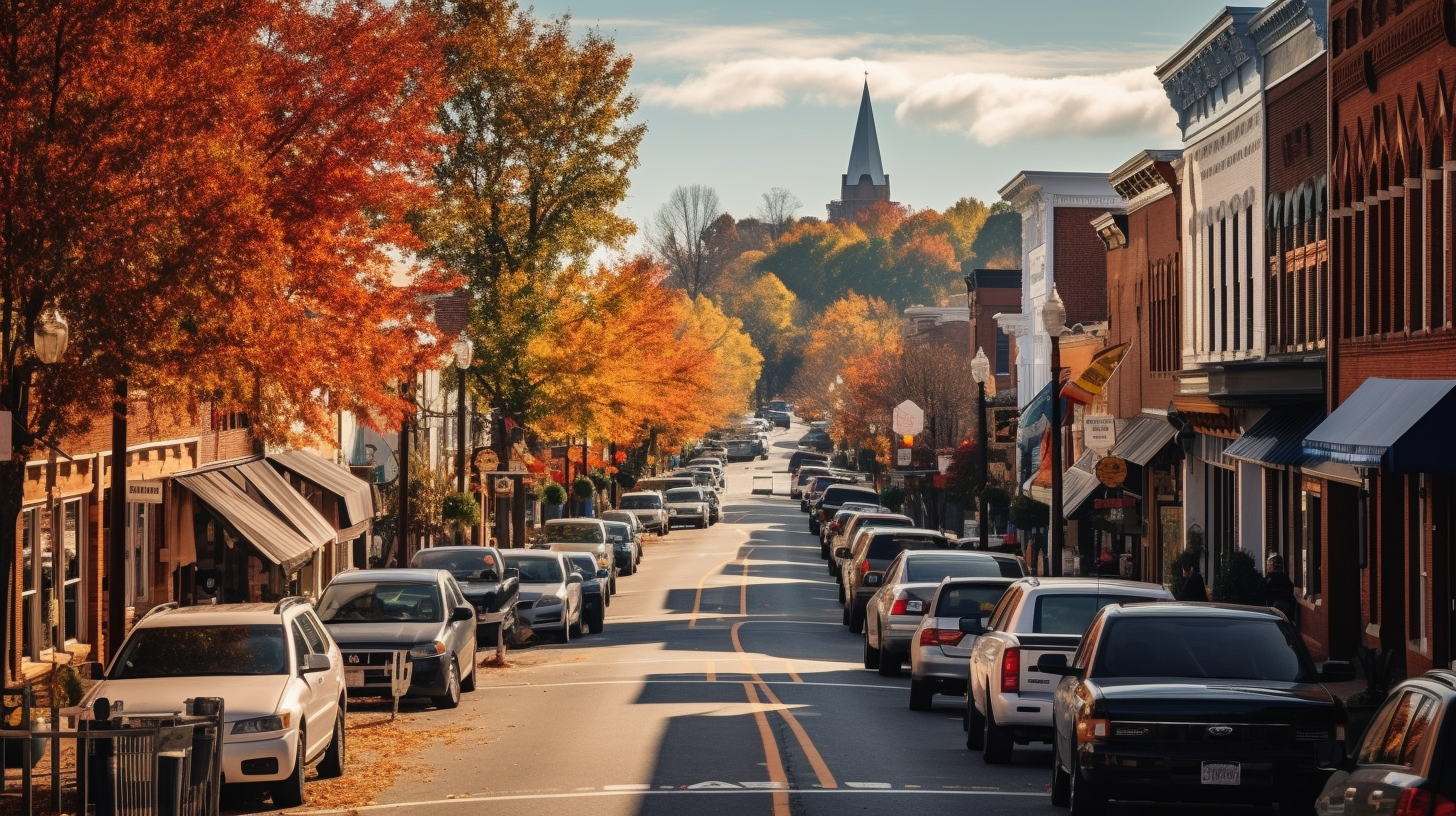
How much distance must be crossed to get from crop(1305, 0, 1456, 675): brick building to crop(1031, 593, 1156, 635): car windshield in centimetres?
556

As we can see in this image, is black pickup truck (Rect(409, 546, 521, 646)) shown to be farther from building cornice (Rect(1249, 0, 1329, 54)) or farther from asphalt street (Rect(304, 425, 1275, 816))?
building cornice (Rect(1249, 0, 1329, 54))

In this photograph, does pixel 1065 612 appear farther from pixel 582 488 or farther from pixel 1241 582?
pixel 582 488

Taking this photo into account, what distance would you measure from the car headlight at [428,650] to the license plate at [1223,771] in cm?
1165

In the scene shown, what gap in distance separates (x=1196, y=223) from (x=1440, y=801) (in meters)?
32.8

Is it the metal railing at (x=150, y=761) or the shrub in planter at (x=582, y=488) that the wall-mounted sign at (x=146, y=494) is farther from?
the shrub in planter at (x=582, y=488)

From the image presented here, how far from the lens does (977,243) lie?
614 feet

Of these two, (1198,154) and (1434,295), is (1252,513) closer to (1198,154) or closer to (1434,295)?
(1198,154)

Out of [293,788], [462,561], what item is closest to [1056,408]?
[462,561]

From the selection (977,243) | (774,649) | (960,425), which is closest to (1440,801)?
(774,649)

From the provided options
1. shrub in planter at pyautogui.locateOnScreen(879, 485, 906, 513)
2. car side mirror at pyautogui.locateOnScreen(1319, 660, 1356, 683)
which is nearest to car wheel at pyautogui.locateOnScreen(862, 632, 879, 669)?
car side mirror at pyautogui.locateOnScreen(1319, 660, 1356, 683)

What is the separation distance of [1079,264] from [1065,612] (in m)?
47.5

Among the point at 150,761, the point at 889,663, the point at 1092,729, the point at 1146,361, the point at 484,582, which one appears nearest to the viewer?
the point at 1092,729

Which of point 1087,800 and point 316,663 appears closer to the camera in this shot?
point 1087,800

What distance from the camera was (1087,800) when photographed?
12.7 metres
